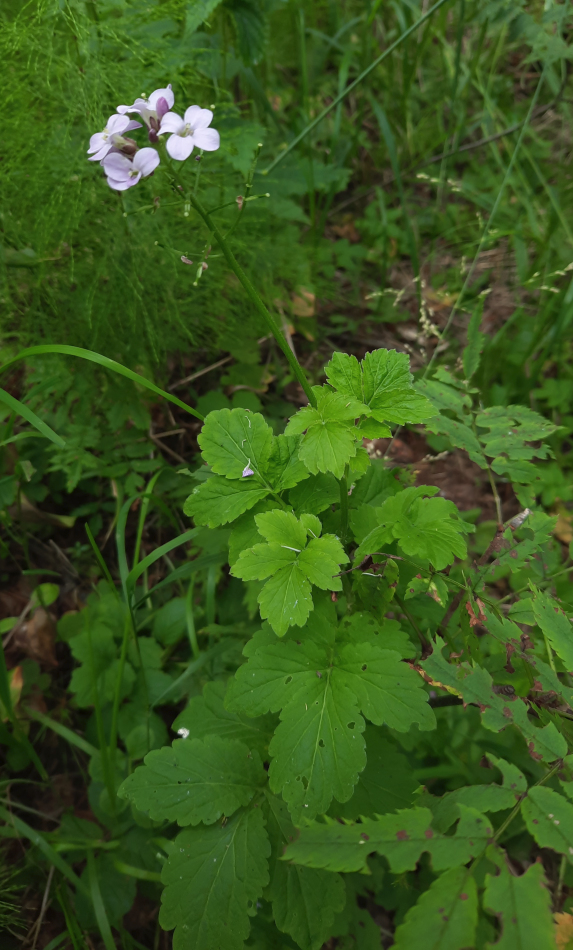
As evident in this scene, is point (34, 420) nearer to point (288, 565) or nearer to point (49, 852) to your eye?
point (288, 565)

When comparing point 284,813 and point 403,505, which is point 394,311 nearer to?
point 403,505

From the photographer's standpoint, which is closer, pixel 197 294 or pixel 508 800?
pixel 508 800

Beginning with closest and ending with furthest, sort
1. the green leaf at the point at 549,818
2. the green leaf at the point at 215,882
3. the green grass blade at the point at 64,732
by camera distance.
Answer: the green leaf at the point at 549,818, the green leaf at the point at 215,882, the green grass blade at the point at 64,732

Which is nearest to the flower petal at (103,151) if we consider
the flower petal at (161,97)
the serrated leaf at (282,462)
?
the flower petal at (161,97)

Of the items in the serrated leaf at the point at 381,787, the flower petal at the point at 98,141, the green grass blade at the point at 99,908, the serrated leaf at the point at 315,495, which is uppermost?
the flower petal at the point at 98,141

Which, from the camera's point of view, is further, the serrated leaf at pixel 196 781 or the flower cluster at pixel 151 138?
the serrated leaf at pixel 196 781

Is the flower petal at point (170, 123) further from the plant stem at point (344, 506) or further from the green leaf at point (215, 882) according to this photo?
the green leaf at point (215, 882)

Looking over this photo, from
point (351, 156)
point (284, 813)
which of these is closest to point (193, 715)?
point (284, 813)
